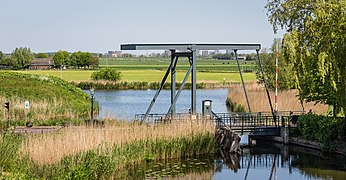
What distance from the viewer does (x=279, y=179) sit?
2352cm

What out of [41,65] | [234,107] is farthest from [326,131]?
[41,65]

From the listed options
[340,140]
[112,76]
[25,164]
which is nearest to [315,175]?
[340,140]

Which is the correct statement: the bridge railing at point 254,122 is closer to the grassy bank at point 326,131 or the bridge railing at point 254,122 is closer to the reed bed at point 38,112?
the grassy bank at point 326,131

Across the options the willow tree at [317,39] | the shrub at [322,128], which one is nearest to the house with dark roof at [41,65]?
the shrub at [322,128]

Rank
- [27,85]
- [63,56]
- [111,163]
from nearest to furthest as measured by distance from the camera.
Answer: [111,163], [27,85], [63,56]

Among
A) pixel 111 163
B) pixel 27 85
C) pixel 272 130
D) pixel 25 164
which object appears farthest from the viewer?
pixel 27 85

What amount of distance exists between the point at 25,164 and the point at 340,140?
14.9m

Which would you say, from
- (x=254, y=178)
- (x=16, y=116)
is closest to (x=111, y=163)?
(x=254, y=178)

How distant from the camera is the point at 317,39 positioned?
22.7 m

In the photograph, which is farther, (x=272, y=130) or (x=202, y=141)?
(x=272, y=130)

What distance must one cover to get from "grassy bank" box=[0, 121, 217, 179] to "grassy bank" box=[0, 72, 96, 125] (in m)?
10.5

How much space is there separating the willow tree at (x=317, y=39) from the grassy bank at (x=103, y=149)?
5.87 metres

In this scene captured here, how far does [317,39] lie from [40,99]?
2845 centimetres

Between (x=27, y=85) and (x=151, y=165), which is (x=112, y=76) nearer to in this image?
(x=27, y=85)
